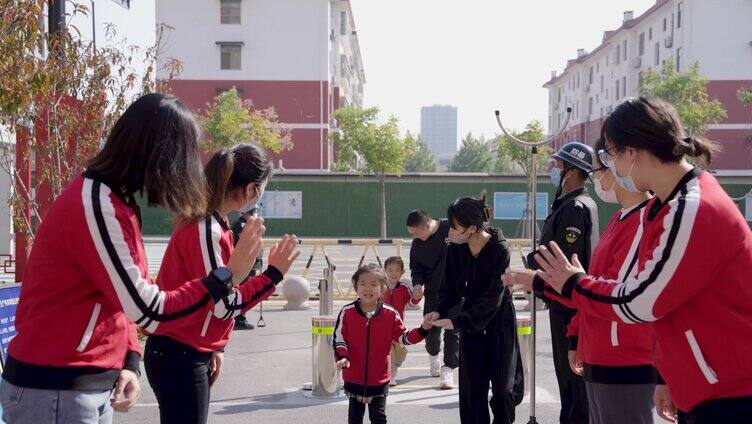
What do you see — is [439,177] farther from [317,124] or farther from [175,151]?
[175,151]

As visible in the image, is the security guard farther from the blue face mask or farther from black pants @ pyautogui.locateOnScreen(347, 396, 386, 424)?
black pants @ pyautogui.locateOnScreen(347, 396, 386, 424)

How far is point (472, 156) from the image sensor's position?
10731 cm

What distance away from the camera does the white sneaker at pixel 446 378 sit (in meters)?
9.00

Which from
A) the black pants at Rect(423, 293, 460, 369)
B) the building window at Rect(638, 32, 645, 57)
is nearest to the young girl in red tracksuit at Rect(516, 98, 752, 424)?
the black pants at Rect(423, 293, 460, 369)

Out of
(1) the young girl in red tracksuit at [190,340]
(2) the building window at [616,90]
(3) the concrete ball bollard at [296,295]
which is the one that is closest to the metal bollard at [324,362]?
(1) the young girl in red tracksuit at [190,340]

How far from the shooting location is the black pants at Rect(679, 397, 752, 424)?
297 cm

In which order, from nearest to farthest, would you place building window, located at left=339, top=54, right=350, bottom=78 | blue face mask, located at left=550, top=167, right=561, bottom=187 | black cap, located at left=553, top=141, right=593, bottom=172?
black cap, located at left=553, top=141, right=593, bottom=172
blue face mask, located at left=550, top=167, right=561, bottom=187
building window, located at left=339, top=54, right=350, bottom=78

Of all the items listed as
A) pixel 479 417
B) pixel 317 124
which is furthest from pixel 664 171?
pixel 317 124

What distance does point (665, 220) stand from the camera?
3090mm

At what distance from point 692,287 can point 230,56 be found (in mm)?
52453

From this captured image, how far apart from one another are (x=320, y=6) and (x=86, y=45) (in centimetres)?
4346

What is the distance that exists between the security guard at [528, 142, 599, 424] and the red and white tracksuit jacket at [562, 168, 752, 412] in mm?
2933

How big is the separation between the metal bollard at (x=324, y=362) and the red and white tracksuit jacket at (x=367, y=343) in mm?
2007

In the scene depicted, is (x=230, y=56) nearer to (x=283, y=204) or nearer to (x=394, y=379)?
(x=283, y=204)
